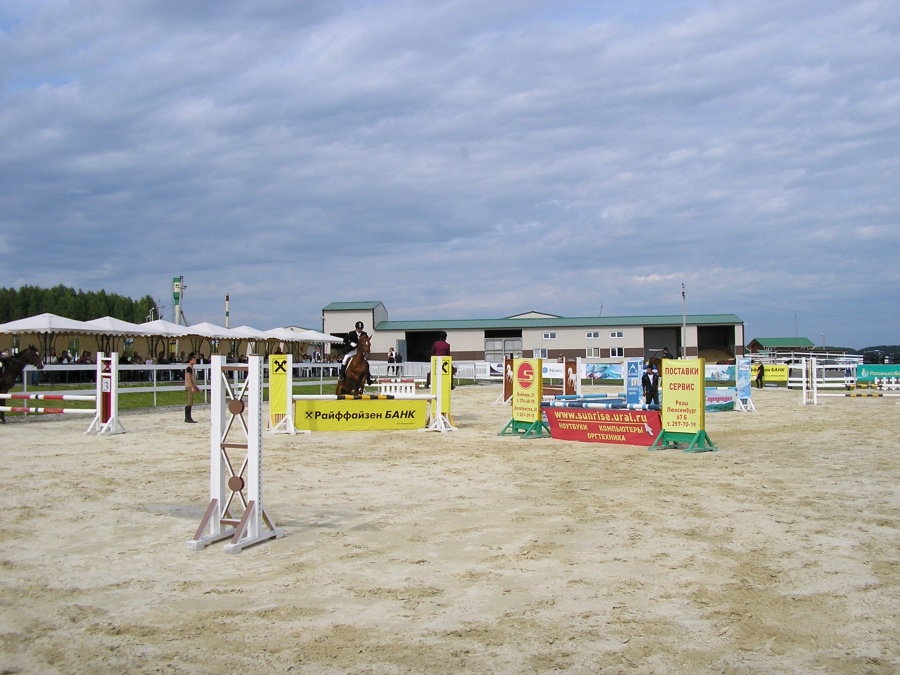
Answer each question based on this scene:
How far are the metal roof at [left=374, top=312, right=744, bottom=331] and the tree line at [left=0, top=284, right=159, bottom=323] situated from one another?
5112 centimetres

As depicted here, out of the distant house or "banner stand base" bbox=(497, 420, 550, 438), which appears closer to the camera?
"banner stand base" bbox=(497, 420, 550, 438)

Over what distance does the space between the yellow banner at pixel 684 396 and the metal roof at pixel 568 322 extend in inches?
Answer: 1669

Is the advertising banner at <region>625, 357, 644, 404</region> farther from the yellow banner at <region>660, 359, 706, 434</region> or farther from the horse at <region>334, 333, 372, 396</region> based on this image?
the horse at <region>334, 333, 372, 396</region>

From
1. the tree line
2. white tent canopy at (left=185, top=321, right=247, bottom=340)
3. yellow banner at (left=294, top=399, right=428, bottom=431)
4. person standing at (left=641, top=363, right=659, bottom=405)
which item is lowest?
yellow banner at (left=294, top=399, right=428, bottom=431)

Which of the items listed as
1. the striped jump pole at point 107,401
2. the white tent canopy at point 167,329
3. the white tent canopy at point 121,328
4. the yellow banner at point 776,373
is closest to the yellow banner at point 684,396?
the striped jump pole at point 107,401

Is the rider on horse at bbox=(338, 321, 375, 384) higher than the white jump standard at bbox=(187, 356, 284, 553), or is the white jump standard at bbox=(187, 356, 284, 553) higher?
the rider on horse at bbox=(338, 321, 375, 384)

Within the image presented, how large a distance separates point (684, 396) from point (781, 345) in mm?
76604

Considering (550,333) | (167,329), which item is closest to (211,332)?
(167,329)

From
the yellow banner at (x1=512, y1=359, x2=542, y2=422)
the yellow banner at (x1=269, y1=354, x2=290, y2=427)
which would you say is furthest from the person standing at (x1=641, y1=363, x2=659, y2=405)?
the yellow banner at (x1=269, y1=354, x2=290, y2=427)

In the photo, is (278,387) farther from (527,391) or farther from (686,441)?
(686,441)

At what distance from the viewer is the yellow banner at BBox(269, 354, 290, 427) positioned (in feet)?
53.1

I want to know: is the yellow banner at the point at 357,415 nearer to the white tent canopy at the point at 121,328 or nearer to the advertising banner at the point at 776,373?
the white tent canopy at the point at 121,328

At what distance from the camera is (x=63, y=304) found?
325 ft

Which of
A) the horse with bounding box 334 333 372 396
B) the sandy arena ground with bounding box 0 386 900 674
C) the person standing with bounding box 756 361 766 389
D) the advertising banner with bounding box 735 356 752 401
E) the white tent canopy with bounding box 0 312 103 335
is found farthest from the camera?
the person standing with bounding box 756 361 766 389
